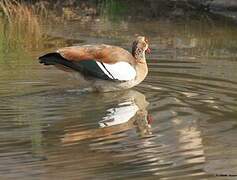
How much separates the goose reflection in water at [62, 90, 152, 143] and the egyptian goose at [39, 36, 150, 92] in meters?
0.16

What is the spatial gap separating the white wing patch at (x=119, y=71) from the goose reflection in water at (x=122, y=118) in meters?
0.23

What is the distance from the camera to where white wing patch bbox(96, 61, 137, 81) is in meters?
9.58

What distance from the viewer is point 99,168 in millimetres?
6707

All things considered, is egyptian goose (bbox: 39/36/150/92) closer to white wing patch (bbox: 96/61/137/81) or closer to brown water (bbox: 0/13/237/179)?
white wing patch (bbox: 96/61/137/81)

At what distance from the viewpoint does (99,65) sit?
9578mm

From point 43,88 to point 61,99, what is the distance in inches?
29.4

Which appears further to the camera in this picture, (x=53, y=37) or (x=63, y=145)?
(x=53, y=37)

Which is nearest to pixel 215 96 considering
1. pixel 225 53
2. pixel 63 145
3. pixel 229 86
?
pixel 229 86

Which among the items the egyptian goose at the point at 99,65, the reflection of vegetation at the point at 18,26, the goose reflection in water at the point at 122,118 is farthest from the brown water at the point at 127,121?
the reflection of vegetation at the point at 18,26

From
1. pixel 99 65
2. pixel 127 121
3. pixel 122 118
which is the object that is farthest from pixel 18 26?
pixel 127 121

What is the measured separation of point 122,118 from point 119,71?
4.13 feet

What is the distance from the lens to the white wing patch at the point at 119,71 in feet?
31.4

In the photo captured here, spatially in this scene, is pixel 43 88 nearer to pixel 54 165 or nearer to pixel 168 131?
pixel 168 131

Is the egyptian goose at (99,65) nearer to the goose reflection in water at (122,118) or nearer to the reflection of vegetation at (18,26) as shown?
the goose reflection in water at (122,118)
